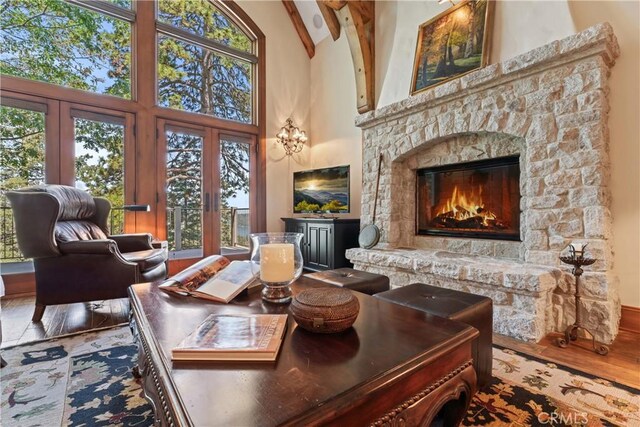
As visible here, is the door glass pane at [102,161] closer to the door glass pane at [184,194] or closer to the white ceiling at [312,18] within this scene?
the door glass pane at [184,194]

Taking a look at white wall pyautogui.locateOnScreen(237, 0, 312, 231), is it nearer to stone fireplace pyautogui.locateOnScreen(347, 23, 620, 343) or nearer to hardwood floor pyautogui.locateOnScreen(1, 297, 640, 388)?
stone fireplace pyautogui.locateOnScreen(347, 23, 620, 343)

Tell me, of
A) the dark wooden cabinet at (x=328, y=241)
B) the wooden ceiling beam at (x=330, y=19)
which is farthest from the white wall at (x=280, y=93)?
the dark wooden cabinet at (x=328, y=241)

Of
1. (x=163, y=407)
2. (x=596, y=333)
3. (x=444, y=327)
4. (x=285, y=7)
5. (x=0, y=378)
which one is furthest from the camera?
(x=285, y=7)

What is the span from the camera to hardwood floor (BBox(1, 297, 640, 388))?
1655 millimetres

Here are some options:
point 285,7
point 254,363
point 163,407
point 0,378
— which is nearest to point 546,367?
point 254,363

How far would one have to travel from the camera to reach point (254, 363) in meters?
0.71

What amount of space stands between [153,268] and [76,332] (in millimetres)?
659

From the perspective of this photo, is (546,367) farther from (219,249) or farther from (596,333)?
(219,249)

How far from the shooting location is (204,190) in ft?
14.0

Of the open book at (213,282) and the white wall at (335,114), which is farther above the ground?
the white wall at (335,114)

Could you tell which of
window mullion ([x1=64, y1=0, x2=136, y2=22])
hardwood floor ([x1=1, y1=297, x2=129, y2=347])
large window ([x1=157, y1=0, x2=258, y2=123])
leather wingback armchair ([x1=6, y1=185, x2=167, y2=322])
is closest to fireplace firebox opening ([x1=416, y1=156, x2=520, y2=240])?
leather wingback armchair ([x1=6, y1=185, x2=167, y2=322])

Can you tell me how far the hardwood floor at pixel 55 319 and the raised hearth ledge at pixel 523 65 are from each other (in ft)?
10.8

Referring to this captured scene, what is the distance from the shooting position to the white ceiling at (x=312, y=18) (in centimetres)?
475

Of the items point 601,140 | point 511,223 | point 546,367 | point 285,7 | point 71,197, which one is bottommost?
point 546,367
